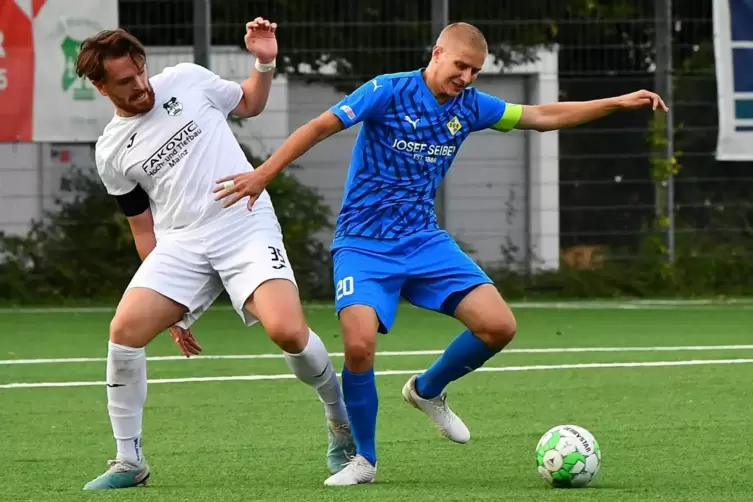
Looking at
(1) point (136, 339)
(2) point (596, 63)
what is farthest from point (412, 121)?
(2) point (596, 63)

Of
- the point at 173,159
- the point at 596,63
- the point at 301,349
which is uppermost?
the point at 596,63

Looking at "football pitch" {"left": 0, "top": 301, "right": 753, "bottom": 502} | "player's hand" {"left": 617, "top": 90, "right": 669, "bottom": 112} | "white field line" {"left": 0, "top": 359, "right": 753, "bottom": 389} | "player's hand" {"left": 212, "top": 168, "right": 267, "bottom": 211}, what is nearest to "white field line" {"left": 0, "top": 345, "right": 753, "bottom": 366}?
"football pitch" {"left": 0, "top": 301, "right": 753, "bottom": 502}

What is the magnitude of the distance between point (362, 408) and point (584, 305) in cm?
856

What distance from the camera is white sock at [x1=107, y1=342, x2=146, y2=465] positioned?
6.18 m

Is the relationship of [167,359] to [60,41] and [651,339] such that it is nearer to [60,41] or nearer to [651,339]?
[651,339]

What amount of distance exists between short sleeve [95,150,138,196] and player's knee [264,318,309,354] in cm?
84

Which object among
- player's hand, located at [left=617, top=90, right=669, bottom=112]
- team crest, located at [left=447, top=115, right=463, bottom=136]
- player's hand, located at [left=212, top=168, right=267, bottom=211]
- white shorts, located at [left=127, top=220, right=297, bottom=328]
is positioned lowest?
white shorts, located at [left=127, top=220, right=297, bottom=328]

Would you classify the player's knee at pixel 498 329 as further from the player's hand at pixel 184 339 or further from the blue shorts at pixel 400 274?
the player's hand at pixel 184 339

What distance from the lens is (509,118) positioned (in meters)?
6.93

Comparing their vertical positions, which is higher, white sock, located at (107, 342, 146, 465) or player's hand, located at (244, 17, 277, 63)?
player's hand, located at (244, 17, 277, 63)

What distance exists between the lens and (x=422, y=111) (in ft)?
21.7

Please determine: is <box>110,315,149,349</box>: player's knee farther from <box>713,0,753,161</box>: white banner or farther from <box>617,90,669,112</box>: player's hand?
<box>713,0,753,161</box>: white banner

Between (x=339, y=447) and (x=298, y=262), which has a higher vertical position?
(x=298, y=262)

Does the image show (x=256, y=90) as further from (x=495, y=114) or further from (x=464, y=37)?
(x=495, y=114)
